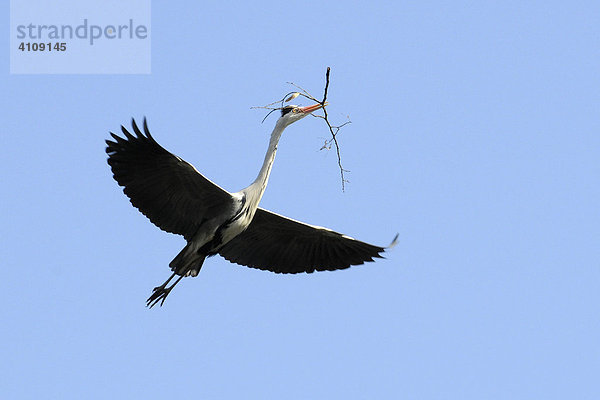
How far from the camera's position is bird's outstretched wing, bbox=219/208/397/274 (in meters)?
16.5

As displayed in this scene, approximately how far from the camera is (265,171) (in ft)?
50.3

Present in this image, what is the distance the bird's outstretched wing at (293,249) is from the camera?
16531 millimetres

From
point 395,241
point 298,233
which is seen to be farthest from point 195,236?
point 395,241

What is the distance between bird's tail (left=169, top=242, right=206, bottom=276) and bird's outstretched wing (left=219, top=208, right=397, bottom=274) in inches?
44.2

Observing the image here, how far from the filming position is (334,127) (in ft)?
45.5

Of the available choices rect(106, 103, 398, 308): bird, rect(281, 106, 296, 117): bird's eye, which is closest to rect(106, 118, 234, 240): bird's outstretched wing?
rect(106, 103, 398, 308): bird

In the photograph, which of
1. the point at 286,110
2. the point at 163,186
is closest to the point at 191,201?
the point at 163,186

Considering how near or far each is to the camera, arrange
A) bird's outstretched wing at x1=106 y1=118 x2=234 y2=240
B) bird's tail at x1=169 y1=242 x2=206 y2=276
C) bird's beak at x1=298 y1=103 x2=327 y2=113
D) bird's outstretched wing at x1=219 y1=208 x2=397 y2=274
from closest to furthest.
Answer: bird's outstretched wing at x1=106 y1=118 x2=234 y2=240 < bird's beak at x1=298 y1=103 x2=327 y2=113 < bird's tail at x1=169 y1=242 x2=206 y2=276 < bird's outstretched wing at x1=219 y1=208 x2=397 y2=274

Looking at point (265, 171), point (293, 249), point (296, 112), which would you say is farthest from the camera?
Answer: point (293, 249)

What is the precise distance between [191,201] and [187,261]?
869 millimetres

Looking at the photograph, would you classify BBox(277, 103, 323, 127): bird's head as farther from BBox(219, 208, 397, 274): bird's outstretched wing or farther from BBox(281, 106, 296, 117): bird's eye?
BBox(219, 208, 397, 274): bird's outstretched wing

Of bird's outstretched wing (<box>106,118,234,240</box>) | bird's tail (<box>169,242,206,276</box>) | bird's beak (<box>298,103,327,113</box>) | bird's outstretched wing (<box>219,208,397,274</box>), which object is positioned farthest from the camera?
bird's outstretched wing (<box>219,208,397,274</box>)

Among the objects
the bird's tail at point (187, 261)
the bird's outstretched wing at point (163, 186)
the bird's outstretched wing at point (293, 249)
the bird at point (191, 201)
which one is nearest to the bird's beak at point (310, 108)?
the bird at point (191, 201)

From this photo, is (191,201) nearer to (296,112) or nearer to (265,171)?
(265,171)
